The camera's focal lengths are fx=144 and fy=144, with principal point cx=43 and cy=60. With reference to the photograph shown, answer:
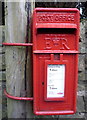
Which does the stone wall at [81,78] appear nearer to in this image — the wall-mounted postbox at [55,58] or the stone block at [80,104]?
the stone block at [80,104]

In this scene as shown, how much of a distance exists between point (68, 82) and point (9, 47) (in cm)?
54

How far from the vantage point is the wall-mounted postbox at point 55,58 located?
41.7 inches

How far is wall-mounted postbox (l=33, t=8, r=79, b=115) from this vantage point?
1060 millimetres

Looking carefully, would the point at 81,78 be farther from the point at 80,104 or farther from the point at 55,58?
the point at 55,58

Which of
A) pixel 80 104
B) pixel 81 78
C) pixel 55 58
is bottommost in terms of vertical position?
pixel 80 104

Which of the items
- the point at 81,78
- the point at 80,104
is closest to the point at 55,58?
the point at 81,78

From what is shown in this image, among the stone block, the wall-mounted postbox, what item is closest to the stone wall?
the stone block

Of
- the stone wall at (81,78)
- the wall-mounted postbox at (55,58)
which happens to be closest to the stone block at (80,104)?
the stone wall at (81,78)

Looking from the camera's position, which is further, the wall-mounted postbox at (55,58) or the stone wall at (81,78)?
the stone wall at (81,78)

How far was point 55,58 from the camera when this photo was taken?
3.61ft

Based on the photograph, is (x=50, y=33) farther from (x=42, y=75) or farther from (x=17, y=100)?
(x=17, y=100)

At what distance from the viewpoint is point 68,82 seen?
113cm

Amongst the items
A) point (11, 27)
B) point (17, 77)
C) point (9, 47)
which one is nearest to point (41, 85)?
point (17, 77)

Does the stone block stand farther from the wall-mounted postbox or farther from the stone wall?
the wall-mounted postbox
